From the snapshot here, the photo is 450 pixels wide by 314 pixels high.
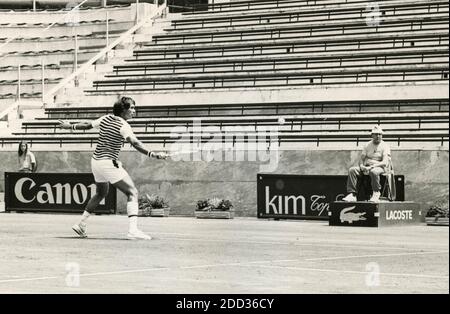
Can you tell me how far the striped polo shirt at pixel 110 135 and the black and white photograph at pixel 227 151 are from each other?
0.09 feet

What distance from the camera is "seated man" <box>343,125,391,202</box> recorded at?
2284 cm

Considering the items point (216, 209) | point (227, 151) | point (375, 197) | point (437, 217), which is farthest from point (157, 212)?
point (437, 217)

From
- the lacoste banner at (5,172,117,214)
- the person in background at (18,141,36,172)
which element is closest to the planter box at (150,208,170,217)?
the lacoste banner at (5,172,117,214)

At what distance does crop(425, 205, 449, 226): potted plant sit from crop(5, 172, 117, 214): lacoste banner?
326 inches

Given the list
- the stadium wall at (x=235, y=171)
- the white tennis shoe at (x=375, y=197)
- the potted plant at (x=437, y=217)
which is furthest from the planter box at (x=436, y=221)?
the white tennis shoe at (x=375, y=197)

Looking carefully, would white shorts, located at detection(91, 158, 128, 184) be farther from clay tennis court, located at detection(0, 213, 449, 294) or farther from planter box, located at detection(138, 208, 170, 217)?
planter box, located at detection(138, 208, 170, 217)

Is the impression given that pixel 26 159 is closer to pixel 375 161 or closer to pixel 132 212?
pixel 375 161

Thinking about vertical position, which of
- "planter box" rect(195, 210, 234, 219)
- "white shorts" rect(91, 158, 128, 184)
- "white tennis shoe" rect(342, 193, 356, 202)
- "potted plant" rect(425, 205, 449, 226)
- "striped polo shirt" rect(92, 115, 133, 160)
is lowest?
"planter box" rect(195, 210, 234, 219)

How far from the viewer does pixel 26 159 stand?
29953 millimetres

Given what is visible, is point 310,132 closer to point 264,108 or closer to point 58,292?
point 264,108

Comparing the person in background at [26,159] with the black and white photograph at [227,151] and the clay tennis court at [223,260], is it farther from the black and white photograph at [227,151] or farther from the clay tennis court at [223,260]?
the clay tennis court at [223,260]

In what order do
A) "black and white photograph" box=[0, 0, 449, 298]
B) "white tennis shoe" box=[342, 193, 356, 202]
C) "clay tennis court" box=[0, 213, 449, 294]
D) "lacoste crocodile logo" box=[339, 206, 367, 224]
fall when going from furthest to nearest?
1. "white tennis shoe" box=[342, 193, 356, 202]
2. "lacoste crocodile logo" box=[339, 206, 367, 224]
3. "black and white photograph" box=[0, 0, 449, 298]
4. "clay tennis court" box=[0, 213, 449, 294]

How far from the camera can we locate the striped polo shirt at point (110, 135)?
16859mm

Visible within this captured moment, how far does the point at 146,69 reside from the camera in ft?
125
